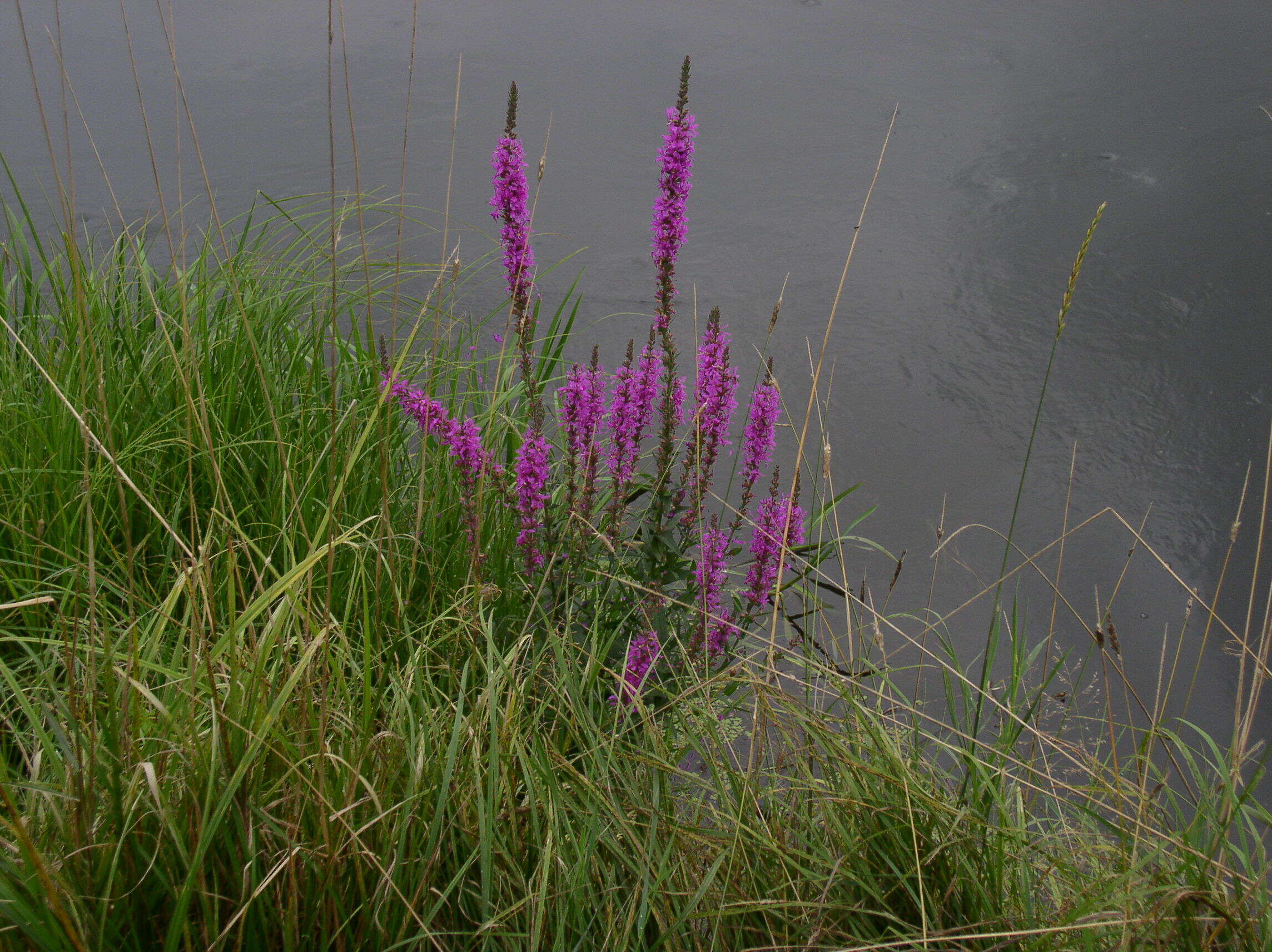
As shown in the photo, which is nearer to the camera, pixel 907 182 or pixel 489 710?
pixel 489 710

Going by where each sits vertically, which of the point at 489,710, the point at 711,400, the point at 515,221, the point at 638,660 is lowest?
the point at 638,660

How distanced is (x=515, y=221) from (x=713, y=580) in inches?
26.8

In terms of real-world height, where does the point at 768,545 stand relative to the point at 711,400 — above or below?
below

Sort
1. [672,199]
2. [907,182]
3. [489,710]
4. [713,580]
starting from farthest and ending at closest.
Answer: [907,182] < [713,580] < [672,199] < [489,710]

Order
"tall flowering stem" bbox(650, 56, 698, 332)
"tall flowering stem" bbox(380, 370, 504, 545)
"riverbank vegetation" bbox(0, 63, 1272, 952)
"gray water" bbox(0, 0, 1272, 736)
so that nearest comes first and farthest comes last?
"riverbank vegetation" bbox(0, 63, 1272, 952) → "tall flowering stem" bbox(650, 56, 698, 332) → "tall flowering stem" bbox(380, 370, 504, 545) → "gray water" bbox(0, 0, 1272, 736)

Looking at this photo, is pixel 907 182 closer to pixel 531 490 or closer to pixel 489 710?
pixel 531 490

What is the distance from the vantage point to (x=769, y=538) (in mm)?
1734

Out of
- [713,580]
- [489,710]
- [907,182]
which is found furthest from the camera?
[907,182]

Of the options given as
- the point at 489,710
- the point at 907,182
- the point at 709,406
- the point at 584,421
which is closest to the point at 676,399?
the point at 709,406

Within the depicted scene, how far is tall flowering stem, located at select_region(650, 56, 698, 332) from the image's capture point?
5.16ft

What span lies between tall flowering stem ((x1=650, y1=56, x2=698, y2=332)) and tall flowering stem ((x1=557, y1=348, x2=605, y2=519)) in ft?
0.51

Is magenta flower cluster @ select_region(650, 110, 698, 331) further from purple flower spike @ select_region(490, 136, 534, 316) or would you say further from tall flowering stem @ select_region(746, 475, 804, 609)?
tall flowering stem @ select_region(746, 475, 804, 609)

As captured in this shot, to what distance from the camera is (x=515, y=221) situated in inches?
65.5

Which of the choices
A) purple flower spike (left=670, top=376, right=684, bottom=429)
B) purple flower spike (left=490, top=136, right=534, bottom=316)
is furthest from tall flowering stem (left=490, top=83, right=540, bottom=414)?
purple flower spike (left=670, top=376, right=684, bottom=429)
